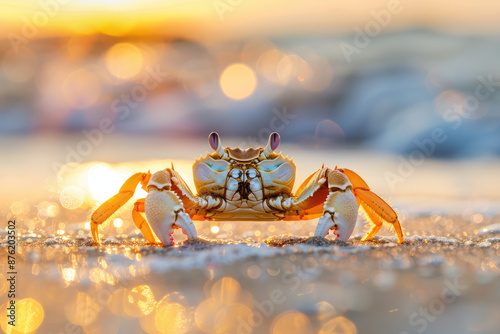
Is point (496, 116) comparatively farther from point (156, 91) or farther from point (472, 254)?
point (472, 254)

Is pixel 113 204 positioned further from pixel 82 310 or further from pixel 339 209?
pixel 82 310

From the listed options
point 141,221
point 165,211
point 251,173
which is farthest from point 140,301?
point 141,221

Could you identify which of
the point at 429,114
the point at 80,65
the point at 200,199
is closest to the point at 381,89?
the point at 429,114

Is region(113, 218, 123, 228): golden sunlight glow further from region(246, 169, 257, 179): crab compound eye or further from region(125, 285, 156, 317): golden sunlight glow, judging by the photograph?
region(125, 285, 156, 317): golden sunlight glow

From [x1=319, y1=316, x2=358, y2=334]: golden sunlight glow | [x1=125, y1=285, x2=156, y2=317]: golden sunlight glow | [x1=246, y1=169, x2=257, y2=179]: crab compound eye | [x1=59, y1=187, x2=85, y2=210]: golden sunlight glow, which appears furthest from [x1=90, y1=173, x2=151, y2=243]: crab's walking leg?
[x1=59, y1=187, x2=85, y2=210]: golden sunlight glow

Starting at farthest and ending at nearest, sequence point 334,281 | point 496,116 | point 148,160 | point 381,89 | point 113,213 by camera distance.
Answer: point 381,89, point 496,116, point 148,160, point 113,213, point 334,281
